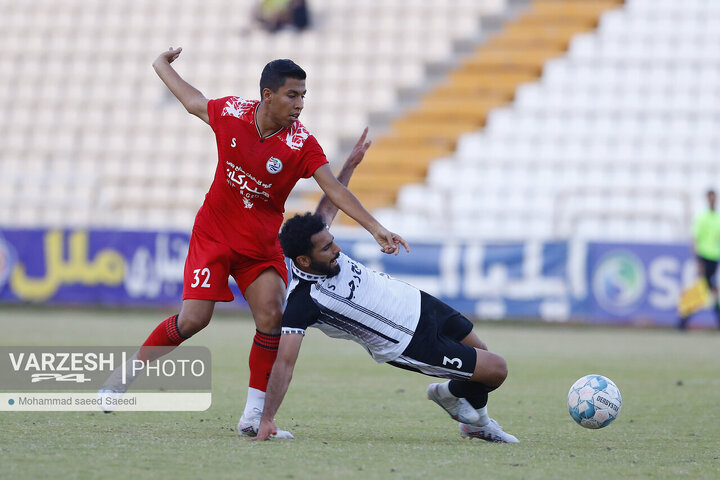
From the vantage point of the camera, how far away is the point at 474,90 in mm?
21000

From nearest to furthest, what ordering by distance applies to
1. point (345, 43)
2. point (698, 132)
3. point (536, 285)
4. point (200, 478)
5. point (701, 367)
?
point (200, 478), point (701, 367), point (536, 285), point (698, 132), point (345, 43)

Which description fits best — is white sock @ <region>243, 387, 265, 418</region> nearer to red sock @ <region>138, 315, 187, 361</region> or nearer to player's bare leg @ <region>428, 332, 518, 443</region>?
red sock @ <region>138, 315, 187, 361</region>

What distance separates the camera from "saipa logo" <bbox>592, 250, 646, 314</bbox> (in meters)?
16.0

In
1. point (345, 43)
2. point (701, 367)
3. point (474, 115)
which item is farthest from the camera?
point (345, 43)

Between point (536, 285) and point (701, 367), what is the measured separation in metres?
5.49

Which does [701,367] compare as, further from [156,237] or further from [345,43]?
[345,43]

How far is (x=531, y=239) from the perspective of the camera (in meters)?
16.3

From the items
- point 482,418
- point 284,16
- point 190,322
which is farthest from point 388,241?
point 284,16

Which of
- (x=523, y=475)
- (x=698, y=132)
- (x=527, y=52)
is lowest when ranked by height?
(x=523, y=475)

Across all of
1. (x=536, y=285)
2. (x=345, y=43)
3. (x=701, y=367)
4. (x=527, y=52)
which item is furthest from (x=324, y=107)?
(x=701, y=367)

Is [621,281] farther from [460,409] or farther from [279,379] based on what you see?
[279,379]

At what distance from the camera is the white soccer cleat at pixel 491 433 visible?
5.99 m

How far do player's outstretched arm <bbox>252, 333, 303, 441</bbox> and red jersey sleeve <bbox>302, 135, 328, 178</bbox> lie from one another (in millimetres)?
896

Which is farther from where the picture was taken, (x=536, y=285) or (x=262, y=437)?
(x=536, y=285)
